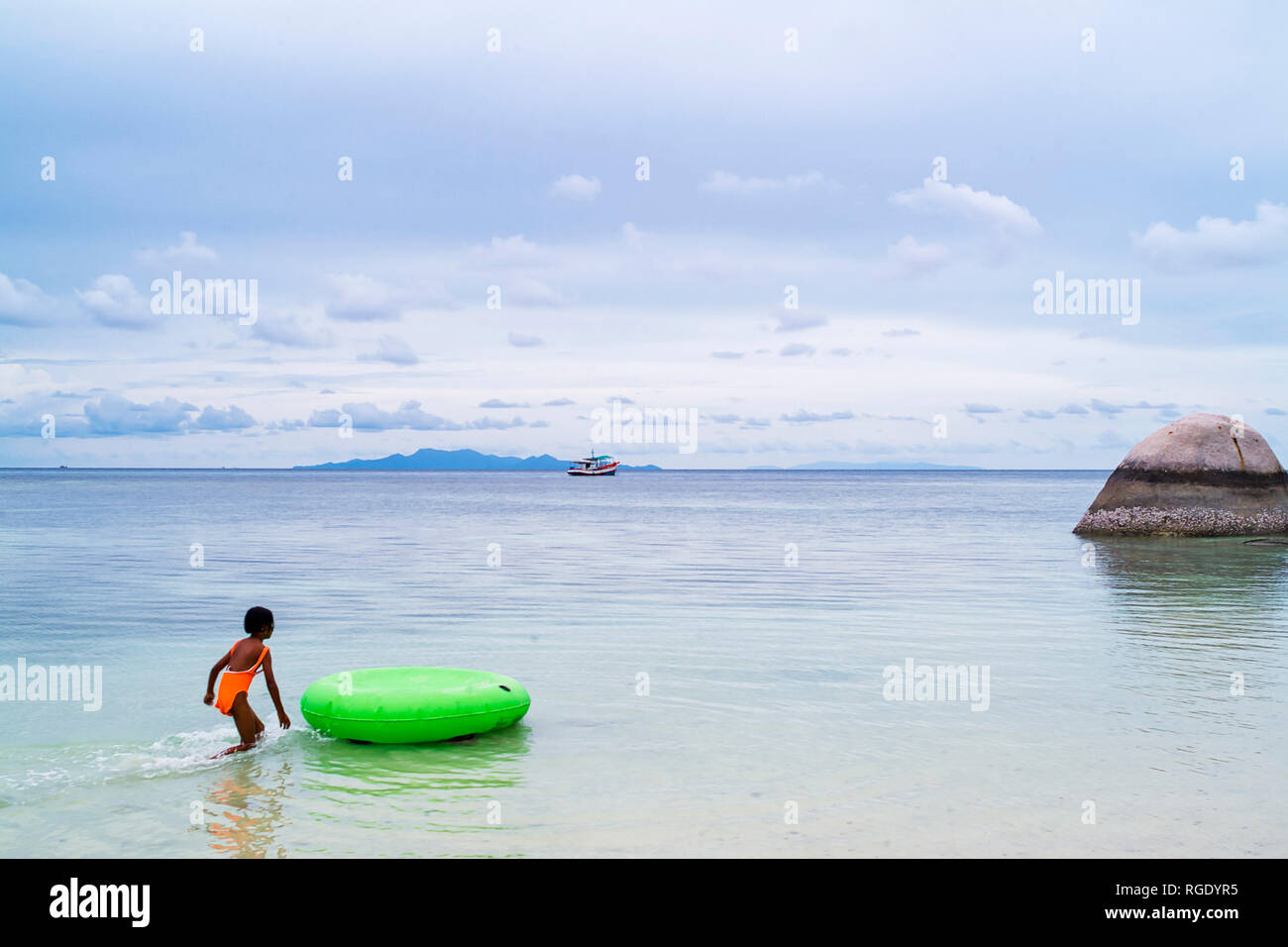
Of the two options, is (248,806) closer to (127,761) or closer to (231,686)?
(231,686)

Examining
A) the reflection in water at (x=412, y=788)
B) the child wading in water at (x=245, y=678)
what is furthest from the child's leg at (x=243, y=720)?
the reflection in water at (x=412, y=788)

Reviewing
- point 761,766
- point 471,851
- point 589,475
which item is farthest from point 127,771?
point 589,475

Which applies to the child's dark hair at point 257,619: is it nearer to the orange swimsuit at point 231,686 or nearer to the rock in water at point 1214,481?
the orange swimsuit at point 231,686

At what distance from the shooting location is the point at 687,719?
10758mm

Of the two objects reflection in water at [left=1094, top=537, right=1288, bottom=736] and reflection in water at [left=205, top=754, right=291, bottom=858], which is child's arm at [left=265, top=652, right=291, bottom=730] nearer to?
reflection in water at [left=205, top=754, right=291, bottom=858]

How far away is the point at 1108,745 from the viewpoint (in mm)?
9594

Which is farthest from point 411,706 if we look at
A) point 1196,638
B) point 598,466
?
point 598,466

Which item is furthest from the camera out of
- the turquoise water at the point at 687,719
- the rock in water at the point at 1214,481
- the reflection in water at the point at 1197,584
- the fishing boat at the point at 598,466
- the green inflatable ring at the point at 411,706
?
the fishing boat at the point at 598,466

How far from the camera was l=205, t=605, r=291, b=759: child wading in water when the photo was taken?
9.29m

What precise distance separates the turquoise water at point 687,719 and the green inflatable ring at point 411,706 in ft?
0.64

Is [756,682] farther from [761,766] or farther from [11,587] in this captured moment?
[11,587]

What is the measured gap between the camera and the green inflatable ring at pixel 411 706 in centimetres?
949

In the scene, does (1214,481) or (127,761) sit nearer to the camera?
(127,761)

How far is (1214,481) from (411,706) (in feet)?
97.4
